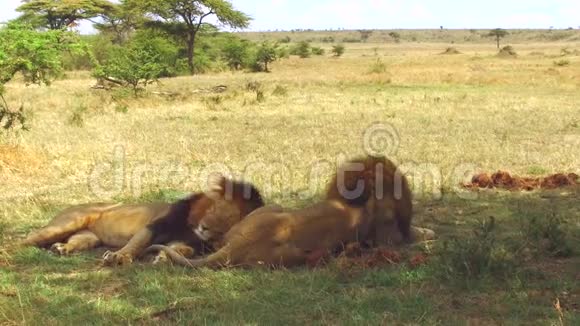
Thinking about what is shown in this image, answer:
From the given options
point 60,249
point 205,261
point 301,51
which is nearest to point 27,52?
point 60,249

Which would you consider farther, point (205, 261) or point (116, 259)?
point (116, 259)

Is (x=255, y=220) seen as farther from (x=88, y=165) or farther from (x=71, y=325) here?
(x=88, y=165)

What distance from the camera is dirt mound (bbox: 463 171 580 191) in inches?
305

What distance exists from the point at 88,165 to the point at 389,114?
798 centimetres

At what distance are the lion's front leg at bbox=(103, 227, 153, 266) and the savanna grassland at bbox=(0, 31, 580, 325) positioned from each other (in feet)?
0.34

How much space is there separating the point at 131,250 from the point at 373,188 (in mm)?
1907

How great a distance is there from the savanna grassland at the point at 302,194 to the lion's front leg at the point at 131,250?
105 mm

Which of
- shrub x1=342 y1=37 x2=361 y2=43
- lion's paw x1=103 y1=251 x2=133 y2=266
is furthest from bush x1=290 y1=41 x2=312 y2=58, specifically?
shrub x1=342 y1=37 x2=361 y2=43

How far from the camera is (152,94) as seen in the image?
21.5m

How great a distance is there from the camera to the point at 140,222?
5.68 meters

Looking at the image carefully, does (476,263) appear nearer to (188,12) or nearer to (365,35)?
(188,12)

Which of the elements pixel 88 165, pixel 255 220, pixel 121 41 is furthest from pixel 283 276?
pixel 121 41

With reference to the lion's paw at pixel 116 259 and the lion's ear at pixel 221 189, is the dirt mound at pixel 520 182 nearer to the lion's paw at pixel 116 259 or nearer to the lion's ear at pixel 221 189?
the lion's ear at pixel 221 189

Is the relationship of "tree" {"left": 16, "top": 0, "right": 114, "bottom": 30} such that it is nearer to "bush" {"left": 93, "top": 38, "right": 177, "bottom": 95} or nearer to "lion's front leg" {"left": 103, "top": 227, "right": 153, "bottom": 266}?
"bush" {"left": 93, "top": 38, "right": 177, "bottom": 95}
